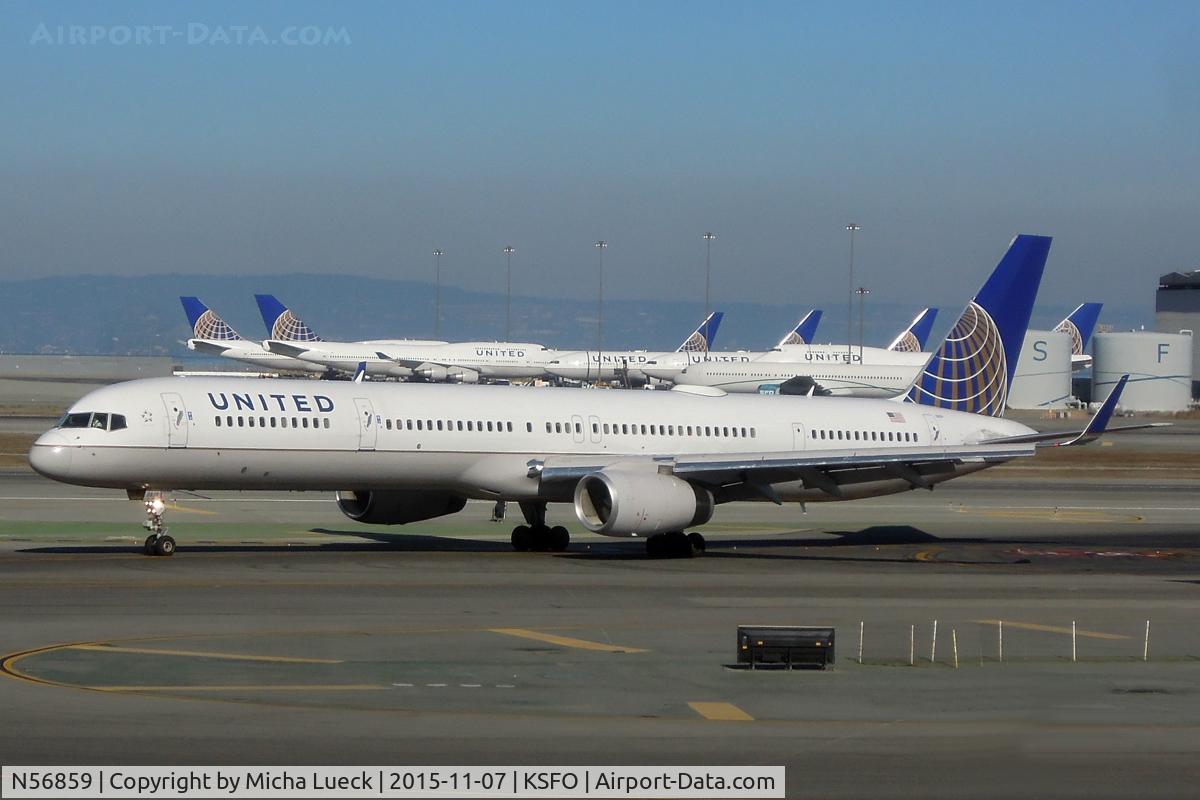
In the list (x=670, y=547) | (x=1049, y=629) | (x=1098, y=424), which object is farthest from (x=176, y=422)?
(x=1098, y=424)

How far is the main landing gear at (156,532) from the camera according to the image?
35.9m

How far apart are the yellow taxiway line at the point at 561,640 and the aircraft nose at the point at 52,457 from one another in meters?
13.7

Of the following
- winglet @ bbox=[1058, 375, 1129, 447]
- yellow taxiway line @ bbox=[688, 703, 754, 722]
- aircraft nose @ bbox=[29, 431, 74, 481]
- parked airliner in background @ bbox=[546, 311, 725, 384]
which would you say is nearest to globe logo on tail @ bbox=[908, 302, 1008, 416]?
winglet @ bbox=[1058, 375, 1129, 447]

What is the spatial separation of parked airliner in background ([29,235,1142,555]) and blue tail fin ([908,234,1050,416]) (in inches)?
108

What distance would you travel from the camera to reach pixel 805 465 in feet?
129

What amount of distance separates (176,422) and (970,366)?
2364 cm

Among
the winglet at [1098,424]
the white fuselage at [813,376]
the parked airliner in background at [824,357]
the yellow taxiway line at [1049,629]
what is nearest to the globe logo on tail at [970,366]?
the winglet at [1098,424]

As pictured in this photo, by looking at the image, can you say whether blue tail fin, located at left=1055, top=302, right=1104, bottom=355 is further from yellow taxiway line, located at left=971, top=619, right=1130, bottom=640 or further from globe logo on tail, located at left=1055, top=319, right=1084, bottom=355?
yellow taxiway line, located at left=971, top=619, right=1130, bottom=640

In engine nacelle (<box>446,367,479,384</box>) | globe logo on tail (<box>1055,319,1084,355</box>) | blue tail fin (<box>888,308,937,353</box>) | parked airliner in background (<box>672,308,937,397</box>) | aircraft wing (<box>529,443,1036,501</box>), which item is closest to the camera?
aircraft wing (<box>529,443,1036,501</box>)

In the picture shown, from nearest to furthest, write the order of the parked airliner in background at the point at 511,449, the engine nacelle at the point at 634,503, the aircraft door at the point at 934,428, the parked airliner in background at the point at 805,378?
1. the parked airliner in background at the point at 511,449
2. the engine nacelle at the point at 634,503
3. the aircraft door at the point at 934,428
4. the parked airliner in background at the point at 805,378

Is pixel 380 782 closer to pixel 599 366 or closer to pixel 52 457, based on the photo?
pixel 52 457

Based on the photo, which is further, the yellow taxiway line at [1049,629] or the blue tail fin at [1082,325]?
the blue tail fin at [1082,325]

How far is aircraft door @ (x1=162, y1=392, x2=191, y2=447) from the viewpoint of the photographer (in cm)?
3616

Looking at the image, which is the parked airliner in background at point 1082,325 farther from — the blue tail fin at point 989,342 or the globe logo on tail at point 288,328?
the blue tail fin at point 989,342
